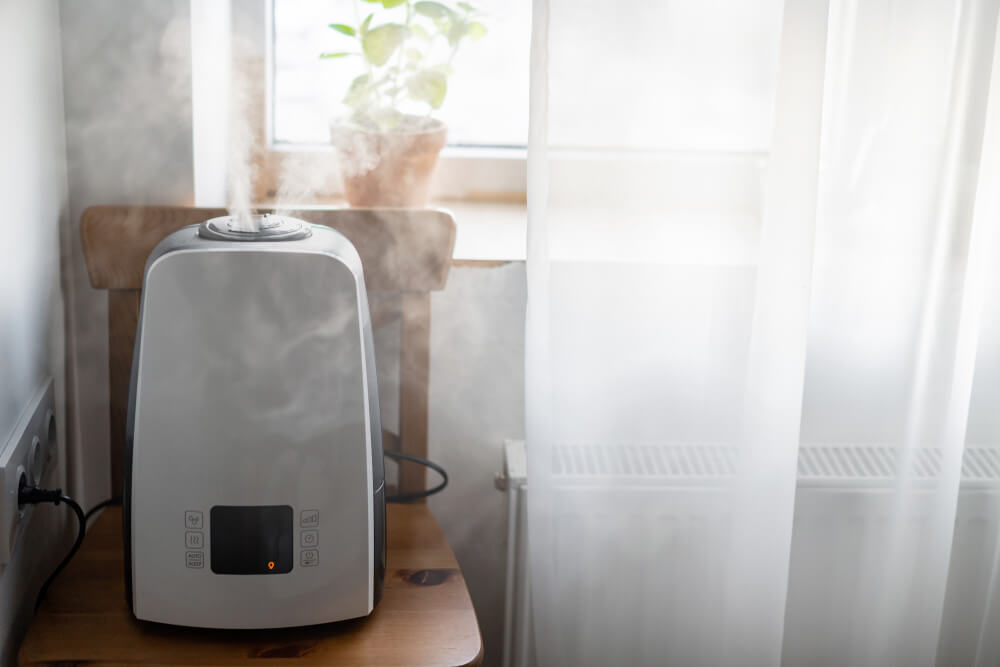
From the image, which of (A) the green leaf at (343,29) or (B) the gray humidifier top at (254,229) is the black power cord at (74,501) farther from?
(A) the green leaf at (343,29)

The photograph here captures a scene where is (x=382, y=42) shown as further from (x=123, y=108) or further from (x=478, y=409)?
(x=478, y=409)

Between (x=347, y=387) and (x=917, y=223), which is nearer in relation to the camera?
(x=347, y=387)

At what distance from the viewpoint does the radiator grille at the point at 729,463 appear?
1052 mm

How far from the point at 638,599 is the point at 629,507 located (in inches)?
5.1

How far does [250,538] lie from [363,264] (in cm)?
38

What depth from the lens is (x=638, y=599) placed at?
3.61 ft

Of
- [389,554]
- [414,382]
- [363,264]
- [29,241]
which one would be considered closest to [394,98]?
[363,264]

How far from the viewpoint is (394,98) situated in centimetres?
121

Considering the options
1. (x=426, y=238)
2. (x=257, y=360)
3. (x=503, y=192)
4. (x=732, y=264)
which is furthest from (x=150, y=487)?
(x=503, y=192)

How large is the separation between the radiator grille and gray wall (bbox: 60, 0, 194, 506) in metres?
0.58

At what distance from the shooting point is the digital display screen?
82cm


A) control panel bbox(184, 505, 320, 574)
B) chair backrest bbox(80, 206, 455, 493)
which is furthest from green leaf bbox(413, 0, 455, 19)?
control panel bbox(184, 505, 320, 574)

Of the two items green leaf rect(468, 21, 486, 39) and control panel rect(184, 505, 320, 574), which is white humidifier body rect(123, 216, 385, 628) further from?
green leaf rect(468, 21, 486, 39)

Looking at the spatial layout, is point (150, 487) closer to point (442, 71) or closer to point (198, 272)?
point (198, 272)
